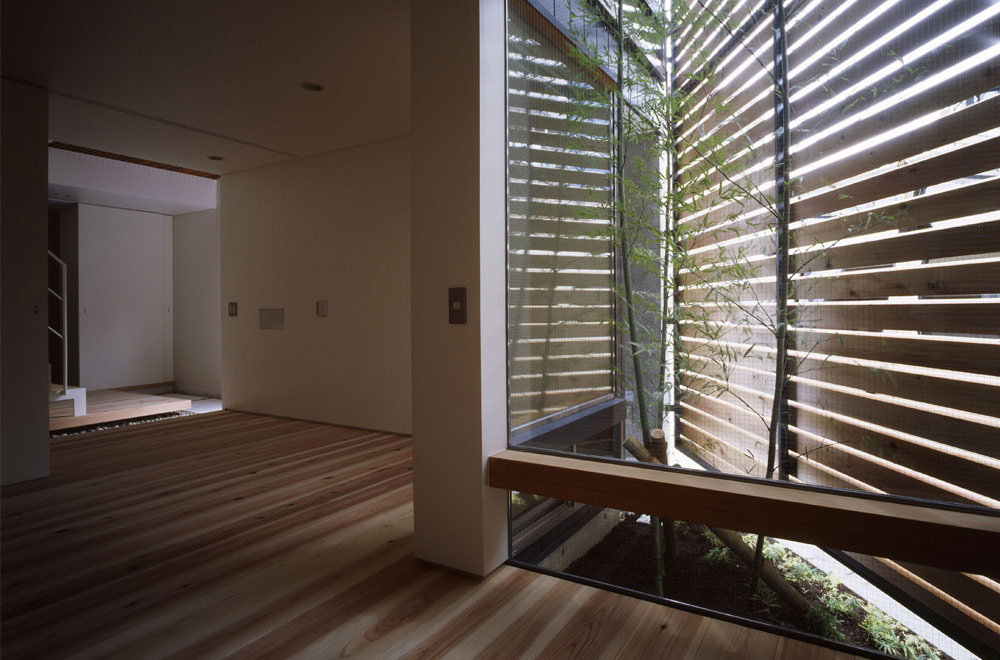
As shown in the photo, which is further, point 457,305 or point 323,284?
point 323,284

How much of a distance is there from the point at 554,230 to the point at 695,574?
56.2 inches

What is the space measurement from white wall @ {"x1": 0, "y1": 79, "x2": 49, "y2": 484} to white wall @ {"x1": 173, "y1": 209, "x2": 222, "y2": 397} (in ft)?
12.6

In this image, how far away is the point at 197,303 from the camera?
768 centimetres

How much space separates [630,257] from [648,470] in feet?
2.63

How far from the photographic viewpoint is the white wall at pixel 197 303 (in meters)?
7.48

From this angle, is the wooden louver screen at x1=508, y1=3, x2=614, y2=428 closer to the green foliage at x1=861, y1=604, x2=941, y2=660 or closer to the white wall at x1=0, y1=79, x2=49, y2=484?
the green foliage at x1=861, y1=604, x2=941, y2=660

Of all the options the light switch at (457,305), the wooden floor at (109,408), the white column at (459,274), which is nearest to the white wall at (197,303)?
the wooden floor at (109,408)

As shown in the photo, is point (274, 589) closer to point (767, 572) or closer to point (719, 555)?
point (719, 555)

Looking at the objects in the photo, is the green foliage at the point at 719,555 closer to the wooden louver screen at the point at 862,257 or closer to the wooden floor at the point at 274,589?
the wooden floor at the point at 274,589

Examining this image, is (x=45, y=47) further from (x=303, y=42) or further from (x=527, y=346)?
(x=527, y=346)

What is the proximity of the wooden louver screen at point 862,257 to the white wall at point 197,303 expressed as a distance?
7.11 meters

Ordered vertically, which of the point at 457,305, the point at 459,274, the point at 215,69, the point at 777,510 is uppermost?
the point at 215,69

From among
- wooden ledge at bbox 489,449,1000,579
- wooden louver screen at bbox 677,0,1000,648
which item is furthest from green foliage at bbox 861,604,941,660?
wooden ledge at bbox 489,449,1000,579

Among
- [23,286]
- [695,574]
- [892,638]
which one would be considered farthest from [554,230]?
[23,286]
